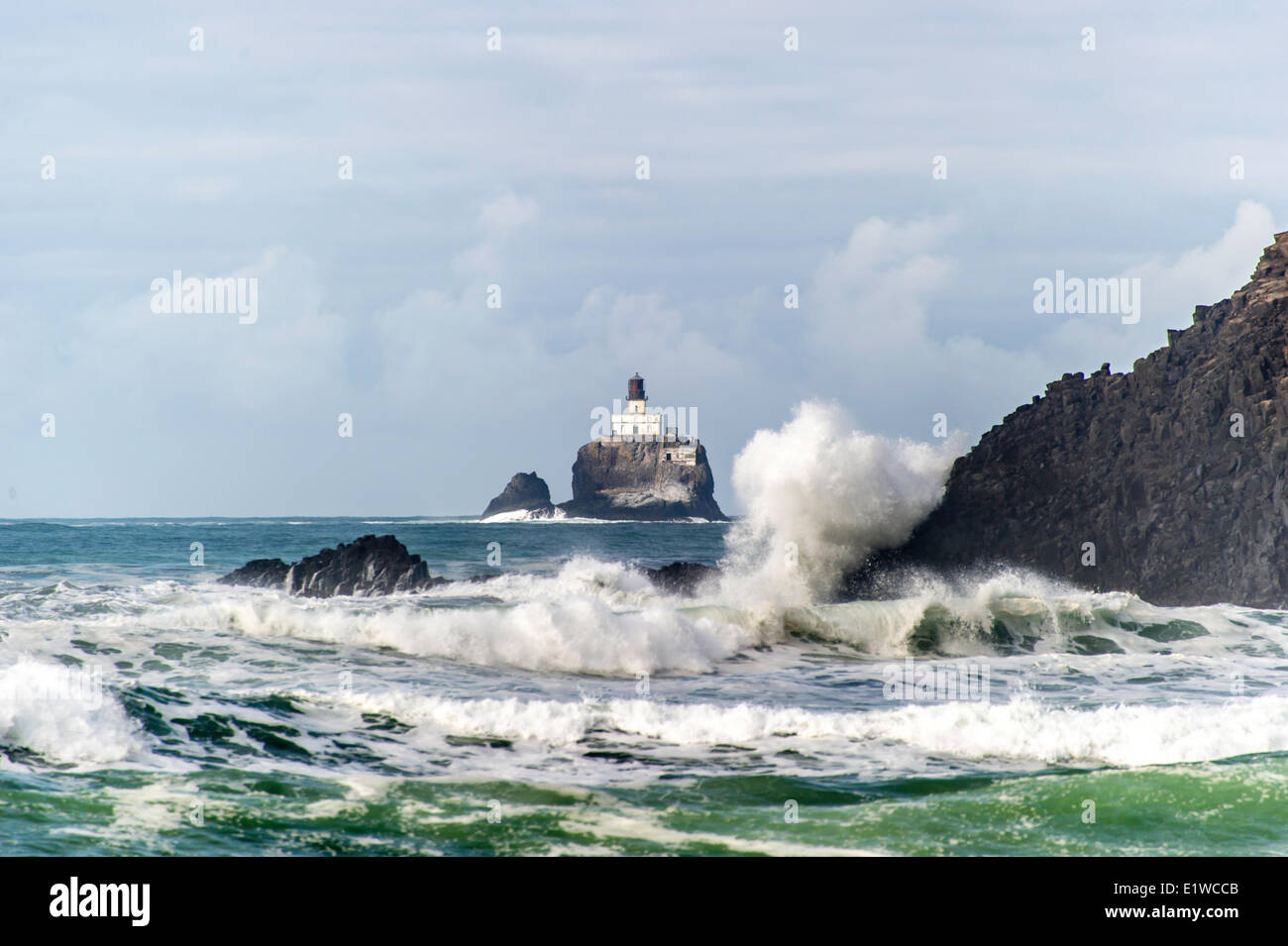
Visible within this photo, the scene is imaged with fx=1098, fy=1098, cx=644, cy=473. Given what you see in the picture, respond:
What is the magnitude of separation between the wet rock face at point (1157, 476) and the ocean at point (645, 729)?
5160 mm

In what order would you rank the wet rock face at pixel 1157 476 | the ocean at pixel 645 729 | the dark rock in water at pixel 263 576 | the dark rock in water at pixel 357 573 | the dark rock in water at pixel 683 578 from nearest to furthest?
the ocean at pixel 645 729, the wet rock face at pixel 1157 476, the dark rock in water at pixel 683 578, the dark rock in water at pixel 357 573, the dark rock in water at pixel 263 576

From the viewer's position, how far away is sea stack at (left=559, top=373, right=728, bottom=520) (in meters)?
130

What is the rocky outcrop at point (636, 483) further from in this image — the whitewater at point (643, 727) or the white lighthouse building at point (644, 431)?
the whitewater at point (643, 727)

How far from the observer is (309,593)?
32.4m

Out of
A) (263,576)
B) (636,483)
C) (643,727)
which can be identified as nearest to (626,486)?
(636,483)

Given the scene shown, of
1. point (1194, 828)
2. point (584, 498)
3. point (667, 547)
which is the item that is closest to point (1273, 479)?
point (1194, 828)

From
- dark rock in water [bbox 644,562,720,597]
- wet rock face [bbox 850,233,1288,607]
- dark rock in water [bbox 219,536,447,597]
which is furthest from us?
dark rock in water [bbox 219,536,447,597]

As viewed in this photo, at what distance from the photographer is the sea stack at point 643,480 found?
129875mm

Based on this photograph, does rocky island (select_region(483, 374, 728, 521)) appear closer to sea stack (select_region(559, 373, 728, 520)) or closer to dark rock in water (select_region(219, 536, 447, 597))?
sea stack (select_region(559, 373, 728, 520))

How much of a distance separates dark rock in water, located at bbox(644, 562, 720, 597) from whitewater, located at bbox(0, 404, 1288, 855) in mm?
8768

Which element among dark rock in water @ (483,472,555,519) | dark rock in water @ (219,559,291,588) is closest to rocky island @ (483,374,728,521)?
dark rock in water @ (483,472,555,519)

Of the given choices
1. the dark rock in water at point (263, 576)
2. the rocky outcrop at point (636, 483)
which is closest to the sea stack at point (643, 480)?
the rocky outcrop at point (636, 483)

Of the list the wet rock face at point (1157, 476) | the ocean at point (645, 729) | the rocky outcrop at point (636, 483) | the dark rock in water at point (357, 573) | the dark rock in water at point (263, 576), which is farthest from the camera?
the rocky outcrop at point (636, 483)
